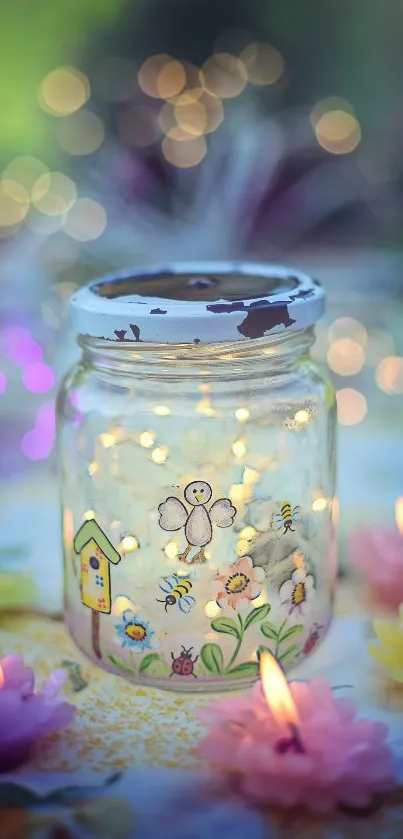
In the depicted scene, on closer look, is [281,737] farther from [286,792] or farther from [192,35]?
[192,35]

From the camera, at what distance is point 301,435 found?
78 centimetres

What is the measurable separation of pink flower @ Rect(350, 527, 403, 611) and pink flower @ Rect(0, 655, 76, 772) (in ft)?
1.06

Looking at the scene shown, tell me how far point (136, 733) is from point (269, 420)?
271 millimetres

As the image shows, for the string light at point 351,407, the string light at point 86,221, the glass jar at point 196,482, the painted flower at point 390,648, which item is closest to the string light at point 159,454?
the glass jar at point 196,482

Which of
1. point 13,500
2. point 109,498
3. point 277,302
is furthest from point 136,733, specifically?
point 13,500

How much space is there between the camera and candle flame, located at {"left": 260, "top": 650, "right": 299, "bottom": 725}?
62 centimetres

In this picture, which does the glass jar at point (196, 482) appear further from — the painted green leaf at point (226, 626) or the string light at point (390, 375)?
the string light at point (390, 375)

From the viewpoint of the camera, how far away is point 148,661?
28.8 inches

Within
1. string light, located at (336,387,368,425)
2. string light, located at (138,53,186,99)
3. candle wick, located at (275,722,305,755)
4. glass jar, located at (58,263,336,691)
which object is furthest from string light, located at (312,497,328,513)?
string light, located at (138,53,186,99)

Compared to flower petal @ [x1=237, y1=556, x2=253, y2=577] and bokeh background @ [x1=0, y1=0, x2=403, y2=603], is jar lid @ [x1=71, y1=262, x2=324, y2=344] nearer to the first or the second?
flower petal @ [x1=237, y1=556, x2=253, y2=577]

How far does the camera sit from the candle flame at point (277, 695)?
0.62 m

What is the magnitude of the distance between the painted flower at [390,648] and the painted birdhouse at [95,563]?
0.22m

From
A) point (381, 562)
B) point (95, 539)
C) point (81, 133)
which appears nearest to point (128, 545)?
point (95, 539)

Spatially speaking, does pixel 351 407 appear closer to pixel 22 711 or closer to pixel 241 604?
pixel 241 604
